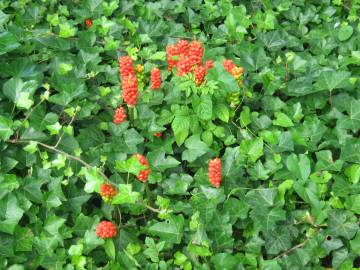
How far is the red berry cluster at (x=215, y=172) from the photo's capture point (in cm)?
193

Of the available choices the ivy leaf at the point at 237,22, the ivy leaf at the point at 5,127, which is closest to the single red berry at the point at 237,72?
the ivy leaf at the point at 237,22

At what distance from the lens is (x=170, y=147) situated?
214 cm

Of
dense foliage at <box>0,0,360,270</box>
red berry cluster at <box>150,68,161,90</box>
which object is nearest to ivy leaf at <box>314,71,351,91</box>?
dense foliage at <box>0,0,360,270</box>

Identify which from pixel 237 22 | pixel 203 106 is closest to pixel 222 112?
pixel 203 106

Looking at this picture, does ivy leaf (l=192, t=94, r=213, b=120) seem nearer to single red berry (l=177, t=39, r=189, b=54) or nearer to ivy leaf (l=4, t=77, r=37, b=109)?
single red berry (l=177, t=39, r=189, b=54)

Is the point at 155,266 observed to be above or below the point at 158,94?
below

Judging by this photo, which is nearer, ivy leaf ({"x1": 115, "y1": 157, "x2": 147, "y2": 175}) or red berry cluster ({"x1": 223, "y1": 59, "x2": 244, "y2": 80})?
ivy leaf ({"x1": 115, "y1": 157, "x2": 147, "y2": 175})

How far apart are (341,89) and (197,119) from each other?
2.56 feet

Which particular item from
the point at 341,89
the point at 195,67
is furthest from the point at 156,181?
the point at 341,89

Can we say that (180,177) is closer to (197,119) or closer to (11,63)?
(197,119)

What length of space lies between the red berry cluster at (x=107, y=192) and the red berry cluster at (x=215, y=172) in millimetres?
380

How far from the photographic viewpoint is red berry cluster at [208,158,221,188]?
1.93m

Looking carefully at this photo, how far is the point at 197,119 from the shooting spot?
2.15m

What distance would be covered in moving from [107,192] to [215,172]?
0.43 meters
